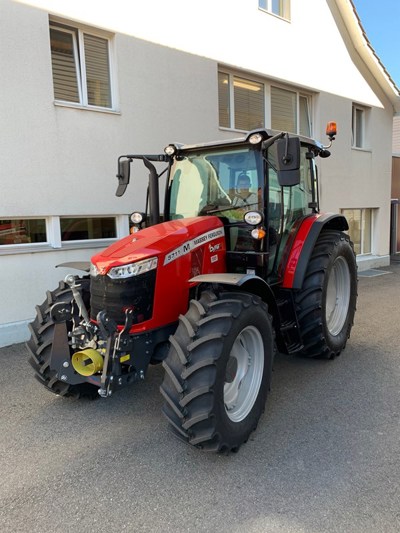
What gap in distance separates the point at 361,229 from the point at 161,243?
9813 mm

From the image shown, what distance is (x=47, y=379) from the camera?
3.38 m

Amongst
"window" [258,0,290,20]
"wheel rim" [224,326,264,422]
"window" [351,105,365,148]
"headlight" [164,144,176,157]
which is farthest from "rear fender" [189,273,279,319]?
"window" [351,105,365,148]

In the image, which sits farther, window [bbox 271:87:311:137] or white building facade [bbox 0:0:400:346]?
window [bbox 271:87:311:137]

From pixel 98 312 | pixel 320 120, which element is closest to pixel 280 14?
pixel 320 120

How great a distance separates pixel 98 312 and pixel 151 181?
4.85ft

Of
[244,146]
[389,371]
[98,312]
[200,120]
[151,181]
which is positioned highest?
[200,120]

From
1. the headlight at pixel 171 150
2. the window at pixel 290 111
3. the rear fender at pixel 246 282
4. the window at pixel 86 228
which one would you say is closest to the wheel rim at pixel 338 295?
the rear fender at pixel 246 282

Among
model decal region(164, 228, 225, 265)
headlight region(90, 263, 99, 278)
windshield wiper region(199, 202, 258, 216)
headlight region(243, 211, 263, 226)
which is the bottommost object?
headlight region(90, 263, 99, 278)

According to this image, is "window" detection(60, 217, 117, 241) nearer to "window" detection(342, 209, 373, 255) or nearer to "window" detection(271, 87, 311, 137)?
"window" detection(271, 87, 311, 137)

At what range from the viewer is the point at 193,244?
3199 mm

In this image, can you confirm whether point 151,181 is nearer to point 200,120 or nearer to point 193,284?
point 193,284

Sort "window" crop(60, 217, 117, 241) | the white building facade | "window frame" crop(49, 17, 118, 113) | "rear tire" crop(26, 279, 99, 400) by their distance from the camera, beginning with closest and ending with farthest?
"rear tire" crop(26, 279, 99, 400)
the white building facade
"window frame" crop(49, 17, 118, 113)
"window" crop(60, 217, 117, 241)

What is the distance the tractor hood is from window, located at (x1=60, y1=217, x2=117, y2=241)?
2.86m

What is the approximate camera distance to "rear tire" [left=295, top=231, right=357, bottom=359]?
13.1ft
